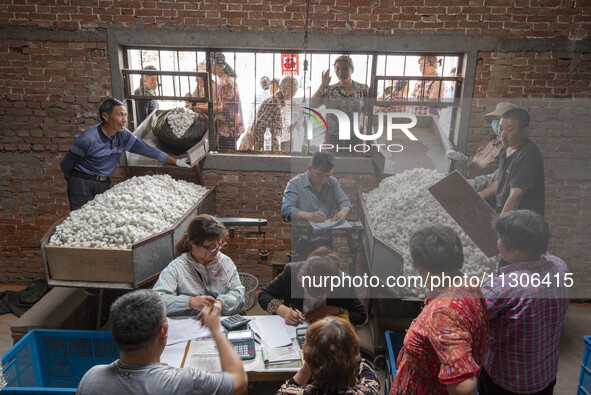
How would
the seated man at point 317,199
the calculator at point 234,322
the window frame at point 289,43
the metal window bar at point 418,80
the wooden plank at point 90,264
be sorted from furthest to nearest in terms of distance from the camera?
the window frame at point 289,43 < the metal window bar at point 418,80 < the seated man at point 317,199 < the wooden plank at point 90,264 < the calculator at point 234,322

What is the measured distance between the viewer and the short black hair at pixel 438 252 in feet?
5.63

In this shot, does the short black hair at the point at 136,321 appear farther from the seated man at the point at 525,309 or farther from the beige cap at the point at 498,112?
the beige cap at the point at 498,112

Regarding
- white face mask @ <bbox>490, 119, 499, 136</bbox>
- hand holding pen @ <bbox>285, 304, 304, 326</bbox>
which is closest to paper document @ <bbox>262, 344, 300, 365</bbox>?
hand holding pen @ <bbox>285, 304, 304, 326</bbox>

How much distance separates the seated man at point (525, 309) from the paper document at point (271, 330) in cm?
114

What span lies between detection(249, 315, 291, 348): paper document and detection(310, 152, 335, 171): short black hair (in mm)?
1149

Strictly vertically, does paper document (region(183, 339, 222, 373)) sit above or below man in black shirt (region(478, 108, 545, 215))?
below

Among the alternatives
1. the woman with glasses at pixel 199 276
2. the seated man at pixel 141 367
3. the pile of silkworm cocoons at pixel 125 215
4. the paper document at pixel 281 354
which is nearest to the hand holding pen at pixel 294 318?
the paper document at pixel 281 354

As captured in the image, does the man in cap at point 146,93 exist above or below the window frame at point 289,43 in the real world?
below

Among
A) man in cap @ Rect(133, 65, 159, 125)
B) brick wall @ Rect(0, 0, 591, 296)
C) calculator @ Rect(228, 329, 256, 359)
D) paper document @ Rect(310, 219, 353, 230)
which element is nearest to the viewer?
calculator @ Rect(228, 329, 256, 359)

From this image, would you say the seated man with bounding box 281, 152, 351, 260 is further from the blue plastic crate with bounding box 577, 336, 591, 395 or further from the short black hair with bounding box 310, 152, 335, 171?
the blue plastic crate with bounding box 577, 336, 591, 395

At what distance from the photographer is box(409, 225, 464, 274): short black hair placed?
172cm

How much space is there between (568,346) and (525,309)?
2503mm

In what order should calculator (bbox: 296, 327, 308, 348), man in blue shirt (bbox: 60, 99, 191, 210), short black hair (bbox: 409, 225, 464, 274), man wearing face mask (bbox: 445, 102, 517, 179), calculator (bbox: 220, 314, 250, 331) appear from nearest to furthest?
short black hair (bbox: 409, 225, 464, 274), calculator (bbox: 296, 327, 308, 348), calculator (bbox: 220, 314, 250, 331), man wearing face mask (bbox: 445, 102, 517, 179), man in blue shirt (bbox: 60, 99, 191, 210)

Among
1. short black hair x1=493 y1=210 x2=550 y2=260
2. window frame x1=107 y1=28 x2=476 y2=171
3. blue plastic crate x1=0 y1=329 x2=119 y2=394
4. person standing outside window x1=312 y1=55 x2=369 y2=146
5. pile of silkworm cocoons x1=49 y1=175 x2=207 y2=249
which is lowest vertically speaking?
blue plastic crate x1=0 y1=329 x2=119 y2=394
